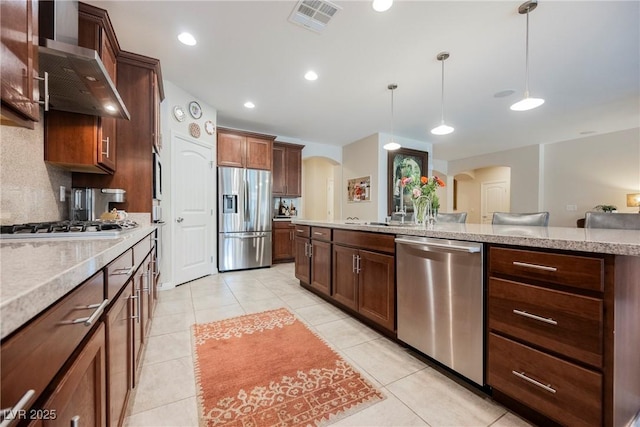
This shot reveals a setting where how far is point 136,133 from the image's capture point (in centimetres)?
254

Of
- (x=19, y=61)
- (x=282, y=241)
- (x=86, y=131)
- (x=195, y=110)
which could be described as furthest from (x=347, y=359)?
(x=195, y=110)

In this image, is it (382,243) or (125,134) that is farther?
(125,134)

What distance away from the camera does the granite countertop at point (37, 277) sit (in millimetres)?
390

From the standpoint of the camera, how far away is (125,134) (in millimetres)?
2512

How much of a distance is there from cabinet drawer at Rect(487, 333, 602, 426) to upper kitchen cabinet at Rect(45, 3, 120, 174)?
114 inches

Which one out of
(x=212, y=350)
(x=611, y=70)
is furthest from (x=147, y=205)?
(x=611, y=70)

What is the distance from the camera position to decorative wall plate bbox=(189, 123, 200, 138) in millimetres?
3703

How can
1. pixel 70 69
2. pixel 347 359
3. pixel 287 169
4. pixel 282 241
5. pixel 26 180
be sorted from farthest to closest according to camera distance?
1. pixel 287 169
2. pixel 282 241
3. pixel 347 359
4. pixel 26 180
5. pixel 70 69

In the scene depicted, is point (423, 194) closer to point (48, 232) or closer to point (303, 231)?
point (303, 231)

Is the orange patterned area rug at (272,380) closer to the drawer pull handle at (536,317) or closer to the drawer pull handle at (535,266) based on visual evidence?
the drawer pull handle at (536,317)

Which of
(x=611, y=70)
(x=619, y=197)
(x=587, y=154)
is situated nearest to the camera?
(x=611, y=70)

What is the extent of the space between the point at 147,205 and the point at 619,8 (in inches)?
175

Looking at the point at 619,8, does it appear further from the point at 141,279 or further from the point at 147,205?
the point at 147,205

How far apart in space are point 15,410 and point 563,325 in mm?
1693
